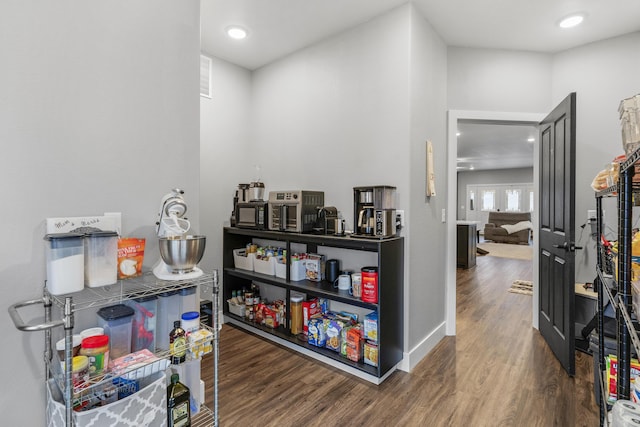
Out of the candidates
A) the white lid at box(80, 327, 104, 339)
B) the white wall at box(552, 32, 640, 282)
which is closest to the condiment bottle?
the white lid at box(80, 327, 104, 339)

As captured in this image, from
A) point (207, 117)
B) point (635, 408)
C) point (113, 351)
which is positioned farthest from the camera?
point (207, 117)

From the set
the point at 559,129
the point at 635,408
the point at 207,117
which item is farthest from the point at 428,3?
the point at 635,408

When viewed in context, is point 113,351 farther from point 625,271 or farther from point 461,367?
point 461,367

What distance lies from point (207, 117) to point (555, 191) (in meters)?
3.26

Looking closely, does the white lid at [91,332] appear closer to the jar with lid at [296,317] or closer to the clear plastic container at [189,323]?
the clear plastic container at [189,323]

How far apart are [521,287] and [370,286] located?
3807mm

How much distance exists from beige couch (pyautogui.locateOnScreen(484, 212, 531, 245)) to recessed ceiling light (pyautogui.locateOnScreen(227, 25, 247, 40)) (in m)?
10.2

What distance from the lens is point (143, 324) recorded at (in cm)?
125

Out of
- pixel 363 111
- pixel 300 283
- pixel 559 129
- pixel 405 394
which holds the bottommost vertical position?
pixel 405 394

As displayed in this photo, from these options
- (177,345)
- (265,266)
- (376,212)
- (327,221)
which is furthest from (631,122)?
(265,266)

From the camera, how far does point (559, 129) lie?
8.51 feet

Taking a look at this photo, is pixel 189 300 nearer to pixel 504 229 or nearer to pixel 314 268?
pixel 314 268

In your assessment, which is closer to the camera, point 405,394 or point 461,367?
point 405,394

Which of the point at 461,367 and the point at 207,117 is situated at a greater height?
the point at 207,117
